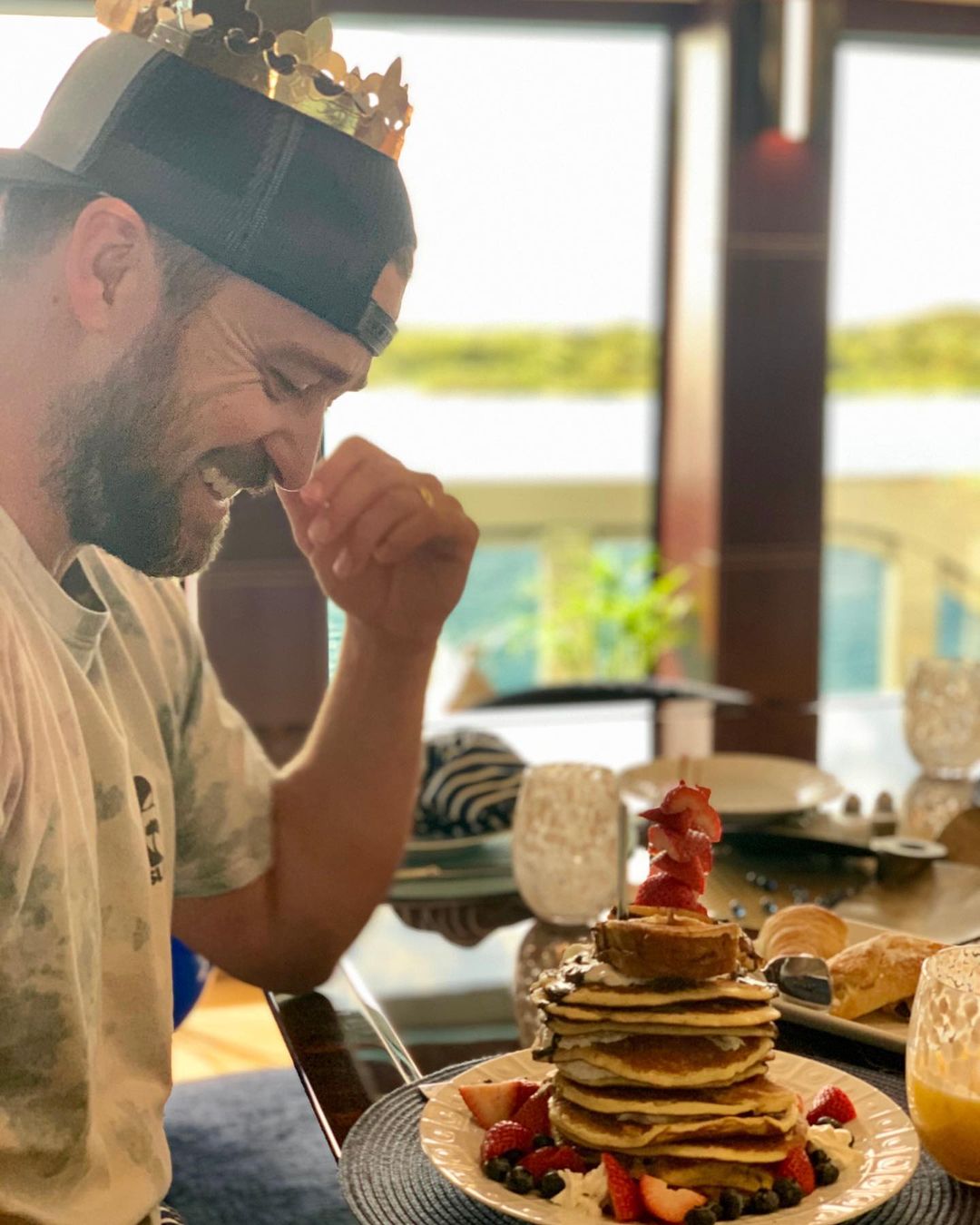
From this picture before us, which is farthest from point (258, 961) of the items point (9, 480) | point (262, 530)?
point (262, 530)

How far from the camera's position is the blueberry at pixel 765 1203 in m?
0.79

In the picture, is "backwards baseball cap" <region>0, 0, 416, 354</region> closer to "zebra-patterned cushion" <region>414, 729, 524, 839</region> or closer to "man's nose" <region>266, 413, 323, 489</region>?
"man's nose" <region>266, 413, 323, 489</region>

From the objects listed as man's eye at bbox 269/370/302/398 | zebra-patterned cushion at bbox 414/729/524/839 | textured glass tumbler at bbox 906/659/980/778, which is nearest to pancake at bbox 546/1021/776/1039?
man's eye at bbox 269/370/302/398

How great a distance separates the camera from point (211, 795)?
4.26ft

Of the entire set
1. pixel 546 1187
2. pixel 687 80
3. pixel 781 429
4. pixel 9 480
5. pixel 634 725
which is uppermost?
pixel 687 80

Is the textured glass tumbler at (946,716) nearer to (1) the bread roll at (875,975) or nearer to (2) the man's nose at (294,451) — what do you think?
(1) the bread roll at (875,975)

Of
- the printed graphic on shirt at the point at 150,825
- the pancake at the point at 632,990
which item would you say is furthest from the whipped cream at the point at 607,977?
the printed graphic on shirt at the point at 150,825

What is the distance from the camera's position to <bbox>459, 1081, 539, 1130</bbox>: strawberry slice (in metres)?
0.88

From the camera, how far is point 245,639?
3902 mm

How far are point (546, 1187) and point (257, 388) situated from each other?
517 millimetres

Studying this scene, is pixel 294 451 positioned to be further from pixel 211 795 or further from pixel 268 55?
pixel 211 795

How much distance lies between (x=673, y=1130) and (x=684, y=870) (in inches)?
5.3

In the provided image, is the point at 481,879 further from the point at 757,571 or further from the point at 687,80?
the point at 687,80

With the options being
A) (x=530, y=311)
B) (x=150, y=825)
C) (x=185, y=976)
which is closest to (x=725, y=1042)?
(x=150, y=825)
